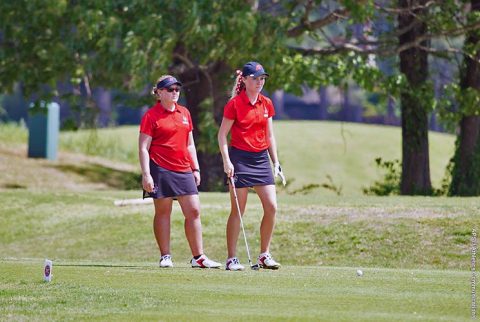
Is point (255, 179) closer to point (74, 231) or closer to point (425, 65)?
point (74, 231)

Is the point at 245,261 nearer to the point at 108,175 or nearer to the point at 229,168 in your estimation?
the point at 229,168

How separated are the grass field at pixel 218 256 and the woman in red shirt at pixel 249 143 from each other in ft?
2.47

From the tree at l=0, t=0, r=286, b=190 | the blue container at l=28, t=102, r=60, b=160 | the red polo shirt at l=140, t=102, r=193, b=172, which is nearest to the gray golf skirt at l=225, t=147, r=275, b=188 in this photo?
the red polo shirt at l=140, t=102, r=193, b=172

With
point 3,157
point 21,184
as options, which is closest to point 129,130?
point 3,157

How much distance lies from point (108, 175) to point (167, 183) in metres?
20.7

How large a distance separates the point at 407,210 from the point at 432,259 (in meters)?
2.35

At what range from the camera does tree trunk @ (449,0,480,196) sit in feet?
90.4

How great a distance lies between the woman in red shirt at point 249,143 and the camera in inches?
552

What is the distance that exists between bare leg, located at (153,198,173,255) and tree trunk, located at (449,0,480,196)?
44.7 feet

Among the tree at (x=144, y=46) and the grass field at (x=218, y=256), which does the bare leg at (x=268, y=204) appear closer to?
the grass field at (x=218, y=256)

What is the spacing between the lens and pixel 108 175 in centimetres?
3488

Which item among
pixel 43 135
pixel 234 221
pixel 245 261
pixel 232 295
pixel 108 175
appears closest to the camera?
pixel 232 295

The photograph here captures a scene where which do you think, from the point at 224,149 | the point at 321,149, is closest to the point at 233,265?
the point at 224,149

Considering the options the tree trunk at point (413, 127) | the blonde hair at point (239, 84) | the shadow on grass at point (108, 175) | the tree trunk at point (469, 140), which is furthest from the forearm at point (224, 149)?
the shadow on grass at point (108, 175)
